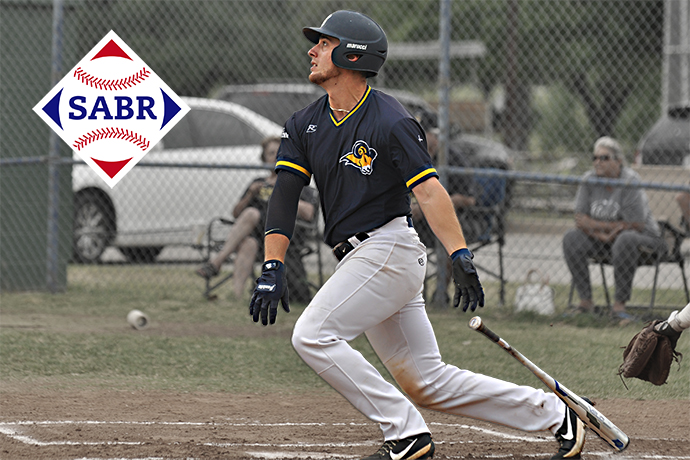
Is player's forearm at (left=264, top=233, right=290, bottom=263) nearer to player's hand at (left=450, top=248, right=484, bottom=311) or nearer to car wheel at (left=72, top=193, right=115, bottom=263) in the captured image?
player's hand at (left=450, top=248, right=484, bottom=311)

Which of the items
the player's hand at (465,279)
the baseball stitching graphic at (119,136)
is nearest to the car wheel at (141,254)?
the baseball stitching graphic at (119,136)

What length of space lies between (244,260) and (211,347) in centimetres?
192

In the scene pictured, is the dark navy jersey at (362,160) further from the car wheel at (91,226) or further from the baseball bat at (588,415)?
the car wheel at (91,226)

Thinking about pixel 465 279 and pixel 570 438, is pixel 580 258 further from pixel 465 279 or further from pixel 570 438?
pixel 465 279

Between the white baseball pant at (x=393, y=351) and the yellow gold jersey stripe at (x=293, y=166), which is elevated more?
the yellow gold jersey stripe at (x=293, y=166)

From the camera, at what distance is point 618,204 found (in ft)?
25.3

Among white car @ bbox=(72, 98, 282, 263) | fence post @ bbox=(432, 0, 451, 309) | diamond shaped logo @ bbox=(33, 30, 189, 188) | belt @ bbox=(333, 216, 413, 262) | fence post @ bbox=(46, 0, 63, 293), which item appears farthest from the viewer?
white car @ bbox=(72, 98, 282, 263)

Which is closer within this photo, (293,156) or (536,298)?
(293,156)

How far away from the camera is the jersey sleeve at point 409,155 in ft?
11.9

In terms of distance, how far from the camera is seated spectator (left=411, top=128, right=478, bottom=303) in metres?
7.96

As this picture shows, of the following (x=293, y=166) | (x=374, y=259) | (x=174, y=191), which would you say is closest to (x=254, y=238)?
(x=174, y=191)

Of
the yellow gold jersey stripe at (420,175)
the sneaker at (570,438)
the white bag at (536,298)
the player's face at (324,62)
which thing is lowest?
the white bag at (536,298)

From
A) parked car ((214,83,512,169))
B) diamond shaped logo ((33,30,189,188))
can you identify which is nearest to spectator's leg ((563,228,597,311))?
parked car ((214,83,512,169))

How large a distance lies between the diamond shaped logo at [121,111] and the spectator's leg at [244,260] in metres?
1.45
